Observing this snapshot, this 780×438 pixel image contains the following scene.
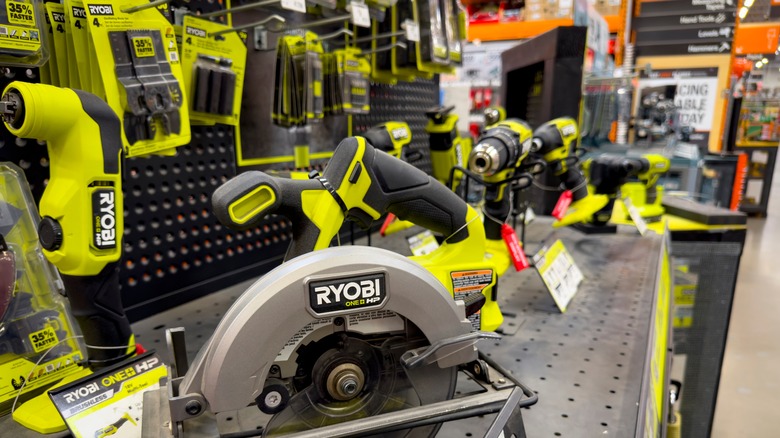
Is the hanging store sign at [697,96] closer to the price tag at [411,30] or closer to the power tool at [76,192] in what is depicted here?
the price tag at [411,30]

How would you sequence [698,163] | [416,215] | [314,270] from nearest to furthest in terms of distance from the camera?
[314,270]
[416,215]
[698,163]

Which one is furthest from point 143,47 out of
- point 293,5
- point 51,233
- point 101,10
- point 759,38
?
point 759,38

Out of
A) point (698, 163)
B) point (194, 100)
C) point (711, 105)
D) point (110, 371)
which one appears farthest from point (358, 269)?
point (711, 105)

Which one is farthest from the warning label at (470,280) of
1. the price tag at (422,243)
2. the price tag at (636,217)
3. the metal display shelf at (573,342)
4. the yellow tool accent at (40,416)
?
the price tag at (636,217)

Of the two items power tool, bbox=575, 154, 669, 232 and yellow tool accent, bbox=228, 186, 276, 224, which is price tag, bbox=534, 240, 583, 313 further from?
yellow tool accent, bbox=228, 186, 276, 224

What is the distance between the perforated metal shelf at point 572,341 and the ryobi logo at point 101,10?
620 mm

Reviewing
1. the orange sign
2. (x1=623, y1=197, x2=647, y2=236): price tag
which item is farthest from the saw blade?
the orange sign

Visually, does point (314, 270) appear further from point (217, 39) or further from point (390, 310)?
point (217, 39)

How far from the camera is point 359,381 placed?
57cm

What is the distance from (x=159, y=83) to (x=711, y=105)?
532 cm

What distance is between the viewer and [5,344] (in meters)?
0.71

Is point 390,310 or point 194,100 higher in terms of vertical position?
point 194,100

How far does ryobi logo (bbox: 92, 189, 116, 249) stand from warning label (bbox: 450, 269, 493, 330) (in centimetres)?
57

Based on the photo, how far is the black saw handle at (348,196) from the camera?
0.62 m
